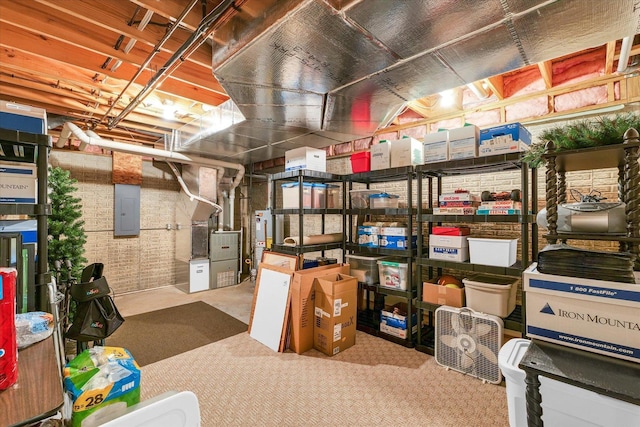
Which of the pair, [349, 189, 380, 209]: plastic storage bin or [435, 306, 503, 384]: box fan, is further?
[349, 189, 380, 209]: plastic storage bin

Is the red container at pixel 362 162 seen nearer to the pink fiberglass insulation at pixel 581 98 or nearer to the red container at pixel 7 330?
the pink fiberglass insulation at pixel 581 98

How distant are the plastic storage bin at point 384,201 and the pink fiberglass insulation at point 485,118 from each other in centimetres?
128

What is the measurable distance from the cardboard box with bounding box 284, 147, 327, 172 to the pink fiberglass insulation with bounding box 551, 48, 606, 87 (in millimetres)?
2546

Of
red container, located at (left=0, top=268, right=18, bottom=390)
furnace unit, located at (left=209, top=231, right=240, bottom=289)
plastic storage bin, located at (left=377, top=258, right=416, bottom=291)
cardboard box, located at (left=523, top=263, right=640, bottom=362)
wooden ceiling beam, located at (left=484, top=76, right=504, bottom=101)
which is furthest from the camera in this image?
furnace unit, located at (left=209, top=231, right=240, bottom=289)

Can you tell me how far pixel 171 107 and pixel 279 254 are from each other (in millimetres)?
2486

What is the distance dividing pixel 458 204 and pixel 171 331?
3.58 m

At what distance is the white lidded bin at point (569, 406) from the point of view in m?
1.27

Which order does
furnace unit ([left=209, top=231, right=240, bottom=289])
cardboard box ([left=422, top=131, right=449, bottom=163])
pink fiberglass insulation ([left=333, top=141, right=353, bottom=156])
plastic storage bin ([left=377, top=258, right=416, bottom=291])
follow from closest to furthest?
cardboard box ([left=422, top=131, right=449, bottom=163]) < plastic storage bin ([left=377, top=258, right=416, bottom=291]) < pink fiberglass insulation ([left=333, top=141, right=353, bottom=156]) < furnace unit ([left=209, top=231, right=240, bottom=289])

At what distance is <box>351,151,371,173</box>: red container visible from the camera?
138 inches

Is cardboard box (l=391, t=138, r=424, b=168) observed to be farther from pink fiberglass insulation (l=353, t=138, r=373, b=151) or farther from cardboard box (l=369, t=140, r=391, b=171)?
pink fiberglass insulation (l=353, t=138, r=373, b=151)

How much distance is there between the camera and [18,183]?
1408 mm

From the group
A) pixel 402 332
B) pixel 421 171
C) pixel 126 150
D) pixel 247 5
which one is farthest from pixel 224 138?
pixel 402 332

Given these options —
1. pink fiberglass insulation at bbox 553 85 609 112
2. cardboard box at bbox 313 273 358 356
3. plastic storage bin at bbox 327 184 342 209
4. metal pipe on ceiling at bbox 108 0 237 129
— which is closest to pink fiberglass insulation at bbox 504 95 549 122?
pink fiberglass insulation at bbox 553 85 609 112

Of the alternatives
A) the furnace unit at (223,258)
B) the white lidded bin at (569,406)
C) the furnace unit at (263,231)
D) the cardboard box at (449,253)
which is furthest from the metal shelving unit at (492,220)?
the furnace unit at (223,258)
